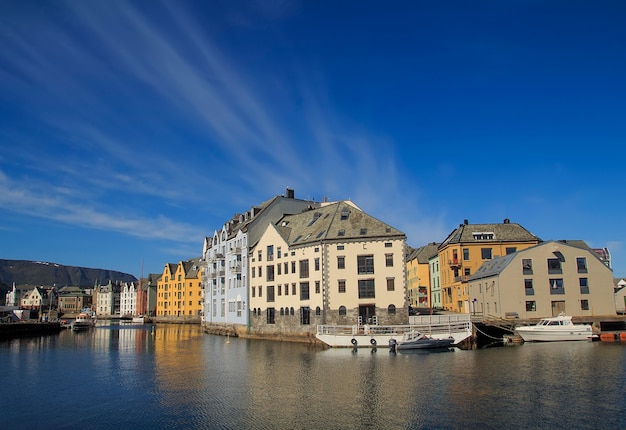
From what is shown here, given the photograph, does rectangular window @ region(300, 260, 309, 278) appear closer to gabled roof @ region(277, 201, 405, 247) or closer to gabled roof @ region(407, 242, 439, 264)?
gabled roof @ region(277, 201, 405, 247)

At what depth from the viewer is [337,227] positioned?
190 feet

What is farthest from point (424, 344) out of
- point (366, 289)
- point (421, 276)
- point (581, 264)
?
point (421, 276)

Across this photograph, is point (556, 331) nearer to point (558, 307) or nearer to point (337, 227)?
point (558, 307)

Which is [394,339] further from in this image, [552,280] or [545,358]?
[552,280]

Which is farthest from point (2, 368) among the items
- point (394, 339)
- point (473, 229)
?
point (473, 229)

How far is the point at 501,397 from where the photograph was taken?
25.2 m

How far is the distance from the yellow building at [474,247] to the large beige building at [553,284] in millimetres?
12472

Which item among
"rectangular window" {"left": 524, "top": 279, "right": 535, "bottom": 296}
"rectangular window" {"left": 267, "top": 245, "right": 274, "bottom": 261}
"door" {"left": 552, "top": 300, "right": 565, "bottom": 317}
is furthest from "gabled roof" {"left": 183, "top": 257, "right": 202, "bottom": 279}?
"door" {"left": 552, "top": 300, "right": 565, "bottom": 317}

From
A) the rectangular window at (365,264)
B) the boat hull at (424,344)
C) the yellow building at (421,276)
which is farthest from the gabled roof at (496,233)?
the boat hull at (424,344)

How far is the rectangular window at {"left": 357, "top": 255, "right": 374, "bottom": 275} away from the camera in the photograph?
180 ft

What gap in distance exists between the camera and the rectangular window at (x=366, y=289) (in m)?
54.2

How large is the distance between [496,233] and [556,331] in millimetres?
24874

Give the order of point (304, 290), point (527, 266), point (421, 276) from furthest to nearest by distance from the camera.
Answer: point (421, 276) → point (527, 266) → point (304, 290)

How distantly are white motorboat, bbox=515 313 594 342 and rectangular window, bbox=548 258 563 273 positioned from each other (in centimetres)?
759
